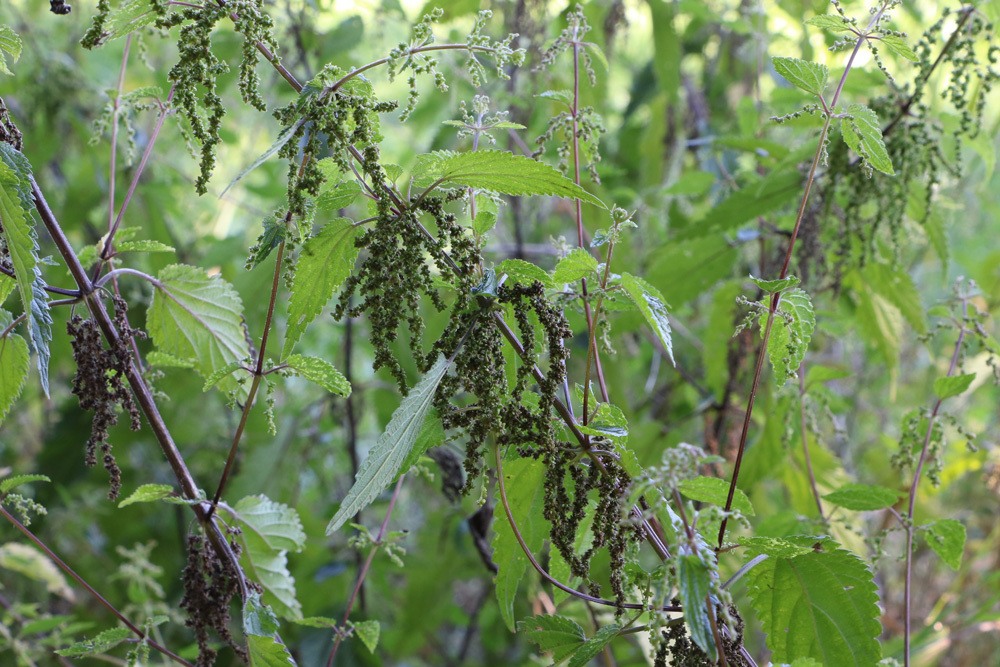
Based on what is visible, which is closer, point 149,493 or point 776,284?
point 776,284

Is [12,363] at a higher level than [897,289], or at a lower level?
lower


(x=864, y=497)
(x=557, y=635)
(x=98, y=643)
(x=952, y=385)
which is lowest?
(x=98, y=643)

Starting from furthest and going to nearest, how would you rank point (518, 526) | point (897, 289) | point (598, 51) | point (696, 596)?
point (897, 289) → point (598, 51) → point (518, 526) → point (696, 596)

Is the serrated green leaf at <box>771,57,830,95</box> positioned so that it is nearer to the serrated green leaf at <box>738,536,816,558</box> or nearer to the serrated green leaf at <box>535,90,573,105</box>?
the serrated green leaf at <box>535,90,573,105</box>

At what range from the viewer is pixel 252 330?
1.79 meters

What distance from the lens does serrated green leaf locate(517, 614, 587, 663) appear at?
0.81 m

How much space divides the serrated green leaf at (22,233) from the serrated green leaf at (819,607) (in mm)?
651

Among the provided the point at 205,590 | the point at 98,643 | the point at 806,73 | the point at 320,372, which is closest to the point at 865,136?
the point at 806,73

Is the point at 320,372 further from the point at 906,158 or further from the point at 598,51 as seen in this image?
the point at 906,158

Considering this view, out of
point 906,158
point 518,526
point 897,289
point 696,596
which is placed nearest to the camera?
point 696,596

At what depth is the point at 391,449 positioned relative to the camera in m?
0.63

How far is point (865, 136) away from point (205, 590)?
0.76m

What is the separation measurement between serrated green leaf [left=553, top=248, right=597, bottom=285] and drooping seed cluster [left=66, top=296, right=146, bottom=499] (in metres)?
0.39

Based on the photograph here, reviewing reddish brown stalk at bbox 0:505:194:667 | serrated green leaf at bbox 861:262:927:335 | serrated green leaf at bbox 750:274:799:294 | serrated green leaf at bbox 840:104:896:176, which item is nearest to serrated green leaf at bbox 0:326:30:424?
reddish brown stalk at bbox 0:505:194:667
